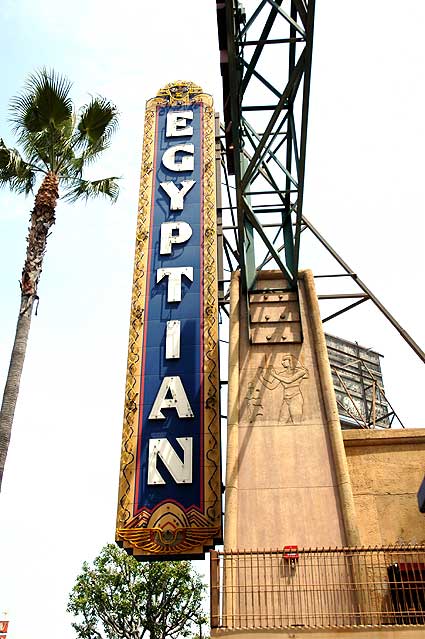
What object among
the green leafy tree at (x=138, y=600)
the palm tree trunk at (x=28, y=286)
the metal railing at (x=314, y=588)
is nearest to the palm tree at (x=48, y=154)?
the palm tree trunk at (x=28, y=286)

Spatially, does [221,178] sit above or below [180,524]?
above

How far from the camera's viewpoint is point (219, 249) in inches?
691

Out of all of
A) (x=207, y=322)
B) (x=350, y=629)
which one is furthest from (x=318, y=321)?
(x=350, y=629)

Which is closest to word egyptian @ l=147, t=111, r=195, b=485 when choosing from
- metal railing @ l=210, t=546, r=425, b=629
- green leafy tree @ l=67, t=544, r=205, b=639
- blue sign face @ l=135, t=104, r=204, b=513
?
blue sign face @ l=135, t=104, r=204, b=513

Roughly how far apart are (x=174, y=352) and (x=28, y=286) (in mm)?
4105

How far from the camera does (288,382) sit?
13.1 m

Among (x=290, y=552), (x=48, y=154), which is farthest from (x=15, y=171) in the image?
(x=290, y=552)

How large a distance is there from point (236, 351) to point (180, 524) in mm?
3861

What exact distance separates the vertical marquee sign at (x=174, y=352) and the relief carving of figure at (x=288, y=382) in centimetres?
192

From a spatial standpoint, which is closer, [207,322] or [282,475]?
[282,475]

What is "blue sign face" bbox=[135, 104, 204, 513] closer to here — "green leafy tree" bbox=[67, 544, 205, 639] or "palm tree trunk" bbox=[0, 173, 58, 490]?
"palm tree trunk" bbox=[0, 173, 58, 490]

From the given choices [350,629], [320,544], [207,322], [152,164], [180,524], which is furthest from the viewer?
[152,164]

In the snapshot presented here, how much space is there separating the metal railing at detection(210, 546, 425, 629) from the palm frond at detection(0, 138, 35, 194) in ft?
32.6

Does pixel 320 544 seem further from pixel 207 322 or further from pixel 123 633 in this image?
pixel 123 633
